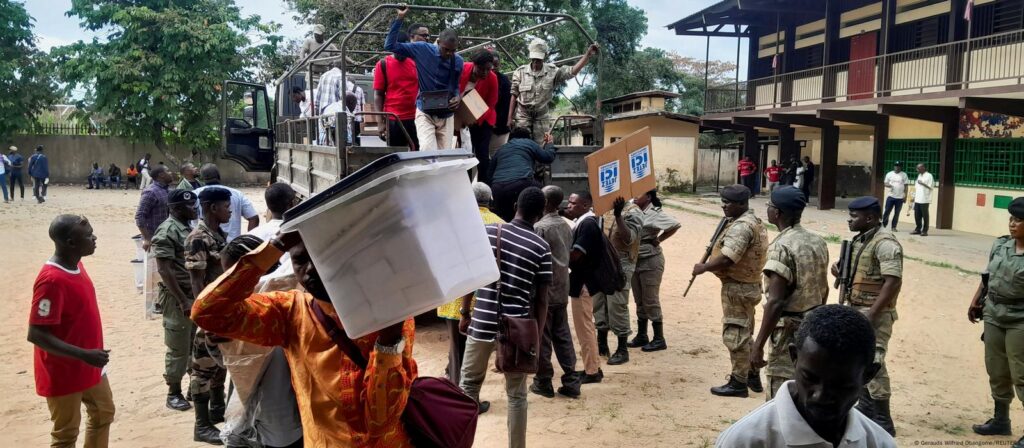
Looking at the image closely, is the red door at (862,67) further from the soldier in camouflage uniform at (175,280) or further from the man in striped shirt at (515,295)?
the soldier in camouflage uniform at (175,280)

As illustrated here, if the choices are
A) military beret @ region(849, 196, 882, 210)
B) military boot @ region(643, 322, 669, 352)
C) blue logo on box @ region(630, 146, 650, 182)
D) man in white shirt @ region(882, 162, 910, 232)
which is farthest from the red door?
military beret @ region(849, 196, 882, 210)

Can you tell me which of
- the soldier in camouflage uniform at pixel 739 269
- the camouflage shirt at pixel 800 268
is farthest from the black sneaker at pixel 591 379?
the camouflage shirt at pixel 800 268

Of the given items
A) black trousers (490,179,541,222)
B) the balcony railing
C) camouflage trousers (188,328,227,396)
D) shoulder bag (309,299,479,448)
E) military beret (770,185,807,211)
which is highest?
Result: the balcony railing

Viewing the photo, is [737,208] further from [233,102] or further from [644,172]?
[233,102]

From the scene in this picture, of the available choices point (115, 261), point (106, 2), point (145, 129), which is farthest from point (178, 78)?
point (115, 261)

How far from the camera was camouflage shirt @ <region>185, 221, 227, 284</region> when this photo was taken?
15.2ft

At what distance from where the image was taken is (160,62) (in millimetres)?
24766

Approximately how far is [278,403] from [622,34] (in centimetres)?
2800

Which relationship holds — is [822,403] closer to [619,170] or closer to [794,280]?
[794,280]

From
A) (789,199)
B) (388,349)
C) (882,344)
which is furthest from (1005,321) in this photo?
(388,349)

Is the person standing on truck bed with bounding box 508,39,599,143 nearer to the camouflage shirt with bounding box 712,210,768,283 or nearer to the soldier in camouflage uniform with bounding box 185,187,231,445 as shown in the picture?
the camouflage shirt with bounding box 712,210,768,283

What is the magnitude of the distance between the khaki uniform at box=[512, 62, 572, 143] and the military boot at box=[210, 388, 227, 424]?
3.65 metres

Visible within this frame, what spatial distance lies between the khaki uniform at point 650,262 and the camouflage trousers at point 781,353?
2470 millimetres

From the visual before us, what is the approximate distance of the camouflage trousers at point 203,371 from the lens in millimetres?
4541
